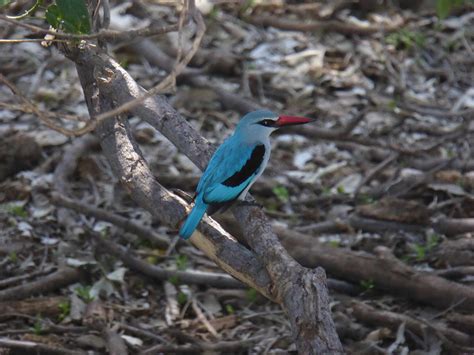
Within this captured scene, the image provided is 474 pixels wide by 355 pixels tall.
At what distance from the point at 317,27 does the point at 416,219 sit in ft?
8.33

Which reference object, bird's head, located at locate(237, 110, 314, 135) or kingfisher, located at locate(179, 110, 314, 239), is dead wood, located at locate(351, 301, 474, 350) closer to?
kingfisher, located at locate(179, 110, 314, 239)

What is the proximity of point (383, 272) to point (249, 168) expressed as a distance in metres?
0.87

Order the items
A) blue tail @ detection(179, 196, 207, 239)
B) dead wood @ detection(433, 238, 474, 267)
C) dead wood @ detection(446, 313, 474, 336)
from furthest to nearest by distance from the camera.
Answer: dead wood @ detection(433, 238, 474, 267) → dead wood @ detection(446, 313, 474, 336) → blue tail @ detection(179, 196, 207, 239)

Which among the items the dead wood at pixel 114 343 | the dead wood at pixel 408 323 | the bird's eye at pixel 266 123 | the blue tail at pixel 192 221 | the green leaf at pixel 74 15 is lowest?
the dead wood at pixel 114 343

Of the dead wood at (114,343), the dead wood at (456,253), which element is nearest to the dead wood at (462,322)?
the dead wood at (456,253)

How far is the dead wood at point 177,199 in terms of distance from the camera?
9.67 feet

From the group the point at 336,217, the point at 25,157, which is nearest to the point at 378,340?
the point at 336,217

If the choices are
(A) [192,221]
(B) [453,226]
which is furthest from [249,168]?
(B) [453,226]

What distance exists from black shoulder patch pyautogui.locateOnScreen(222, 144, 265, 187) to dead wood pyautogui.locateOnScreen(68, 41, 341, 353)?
17 cm

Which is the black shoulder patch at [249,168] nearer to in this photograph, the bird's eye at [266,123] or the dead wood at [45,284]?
the bird's eye at [266,123]

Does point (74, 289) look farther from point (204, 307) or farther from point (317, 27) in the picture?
point (317, 27)

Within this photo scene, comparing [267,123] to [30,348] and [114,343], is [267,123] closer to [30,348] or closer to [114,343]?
[114,343]

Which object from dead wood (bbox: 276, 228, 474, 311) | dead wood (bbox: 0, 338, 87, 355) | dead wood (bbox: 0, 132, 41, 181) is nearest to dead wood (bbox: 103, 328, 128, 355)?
dead wood (bbox: 0, 338, 87, 355)

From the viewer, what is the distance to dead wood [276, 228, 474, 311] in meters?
4.09
